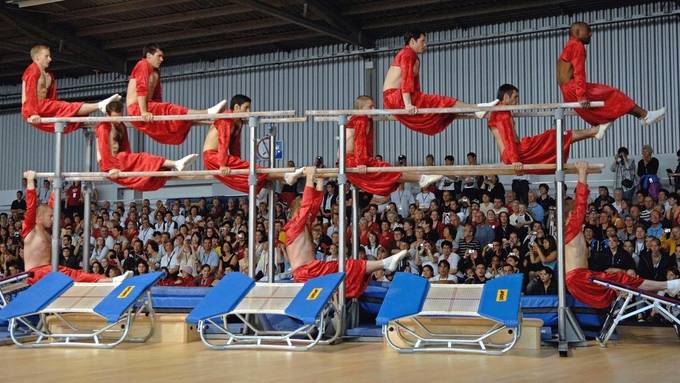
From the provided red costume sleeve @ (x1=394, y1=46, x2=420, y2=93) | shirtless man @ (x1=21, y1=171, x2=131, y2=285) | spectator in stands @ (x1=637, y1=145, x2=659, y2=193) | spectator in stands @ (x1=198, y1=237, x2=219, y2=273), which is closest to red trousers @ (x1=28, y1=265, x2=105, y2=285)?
shirtless man @ (x1=21, y1=171, x2=131, y2=285)

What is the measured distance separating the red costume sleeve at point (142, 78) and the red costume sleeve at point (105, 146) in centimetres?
72

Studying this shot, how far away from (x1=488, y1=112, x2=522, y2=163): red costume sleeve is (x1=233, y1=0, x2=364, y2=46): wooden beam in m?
8.27

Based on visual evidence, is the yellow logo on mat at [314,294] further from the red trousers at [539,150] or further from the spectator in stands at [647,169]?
the spectator in stands at [647,169]

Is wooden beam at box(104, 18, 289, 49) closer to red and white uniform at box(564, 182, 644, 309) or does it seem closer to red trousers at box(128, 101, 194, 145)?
red trousers at box(128, 101, 194, 145)

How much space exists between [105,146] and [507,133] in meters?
4.87

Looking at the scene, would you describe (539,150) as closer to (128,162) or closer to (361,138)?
(361,138)

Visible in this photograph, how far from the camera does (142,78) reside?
10.5 metres

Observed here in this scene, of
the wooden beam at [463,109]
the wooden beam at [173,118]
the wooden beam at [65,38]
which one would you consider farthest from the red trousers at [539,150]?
the wooden beam at [65,38]

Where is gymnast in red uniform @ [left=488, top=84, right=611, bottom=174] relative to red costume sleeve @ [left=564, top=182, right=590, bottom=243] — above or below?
above

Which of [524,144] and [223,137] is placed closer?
[524,144]

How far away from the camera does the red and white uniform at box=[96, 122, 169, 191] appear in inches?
416

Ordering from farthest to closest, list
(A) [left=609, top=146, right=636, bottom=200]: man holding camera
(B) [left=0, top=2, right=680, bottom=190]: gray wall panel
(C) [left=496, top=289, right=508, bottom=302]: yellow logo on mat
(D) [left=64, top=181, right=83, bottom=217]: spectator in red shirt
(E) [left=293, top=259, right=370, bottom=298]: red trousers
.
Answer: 1. (D) [left=64, top=181, right=83, bottom=217]: spectator in red shirt
2. (B) [left=0, top=2, right=680, bottom=190]: gray wall panel
3. (A) [left=609, top=146, right=636, bottom=200]: man holding camera
4. (E) [left=293, top=259, right=370, bottom=298]: red trousers
5. (C) [left=496, top=289, right=508, bottom=302]: yellow logo on mat

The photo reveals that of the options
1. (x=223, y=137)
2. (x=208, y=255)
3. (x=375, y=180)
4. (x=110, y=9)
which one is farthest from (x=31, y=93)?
(x=110, y=9)

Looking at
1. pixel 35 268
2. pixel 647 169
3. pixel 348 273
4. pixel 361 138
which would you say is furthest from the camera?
pixel 647 169
